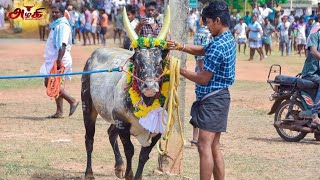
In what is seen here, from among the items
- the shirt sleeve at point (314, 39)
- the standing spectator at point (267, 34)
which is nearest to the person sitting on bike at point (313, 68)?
the shirt sleeve at point (314, 39)

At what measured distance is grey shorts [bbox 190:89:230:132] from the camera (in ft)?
24.2

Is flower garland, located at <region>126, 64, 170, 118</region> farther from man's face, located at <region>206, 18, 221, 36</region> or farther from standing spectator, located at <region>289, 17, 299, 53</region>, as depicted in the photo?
standing spectator, located at <region>289, 17, 299, 53</region>

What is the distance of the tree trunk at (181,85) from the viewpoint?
8.97m

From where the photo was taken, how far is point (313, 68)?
38.0 ft

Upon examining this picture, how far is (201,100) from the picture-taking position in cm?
744

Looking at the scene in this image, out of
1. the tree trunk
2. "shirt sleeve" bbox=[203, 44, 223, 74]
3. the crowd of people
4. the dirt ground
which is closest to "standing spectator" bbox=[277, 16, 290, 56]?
the crowd of people

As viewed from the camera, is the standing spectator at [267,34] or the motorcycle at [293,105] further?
the standing spectator at [267,34]

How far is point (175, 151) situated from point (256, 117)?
19.2 ft

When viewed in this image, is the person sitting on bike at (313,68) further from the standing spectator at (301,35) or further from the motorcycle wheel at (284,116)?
the standing spectator at (301,35)

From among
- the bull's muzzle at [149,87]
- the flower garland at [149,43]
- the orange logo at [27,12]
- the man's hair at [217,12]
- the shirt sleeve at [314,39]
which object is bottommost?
the orange logo at [27,12]

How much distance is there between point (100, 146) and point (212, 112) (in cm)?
395

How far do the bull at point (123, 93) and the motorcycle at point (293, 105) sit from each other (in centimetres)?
360

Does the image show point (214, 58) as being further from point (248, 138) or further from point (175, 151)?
point (248, 138)

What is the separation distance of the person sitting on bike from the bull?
3.40 meters
